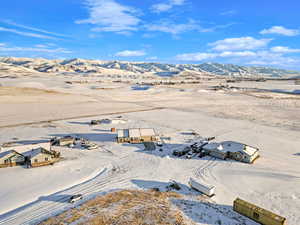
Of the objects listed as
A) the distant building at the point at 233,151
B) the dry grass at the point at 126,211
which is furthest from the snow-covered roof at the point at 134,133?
the dry grass at the point at 126,211

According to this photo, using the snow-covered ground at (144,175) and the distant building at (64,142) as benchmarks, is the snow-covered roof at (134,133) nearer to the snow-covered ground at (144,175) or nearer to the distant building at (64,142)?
the snow-covered ground at (144,175)

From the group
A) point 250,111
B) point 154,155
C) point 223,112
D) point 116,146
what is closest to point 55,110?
point 116,146

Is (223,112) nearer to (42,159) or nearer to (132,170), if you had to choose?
(132,170)

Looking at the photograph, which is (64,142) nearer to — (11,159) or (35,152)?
(35,152)

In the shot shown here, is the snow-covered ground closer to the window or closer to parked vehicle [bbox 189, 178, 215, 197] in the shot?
parked vehicle [bbox 189, 178, 215, 197]

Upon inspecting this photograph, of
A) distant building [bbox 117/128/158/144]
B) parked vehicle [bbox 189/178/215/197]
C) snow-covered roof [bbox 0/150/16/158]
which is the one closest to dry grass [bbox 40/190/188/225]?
parked vehicle [bbox 189/178/215/197]

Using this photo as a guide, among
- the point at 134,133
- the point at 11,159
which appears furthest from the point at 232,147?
the point at 11,159
